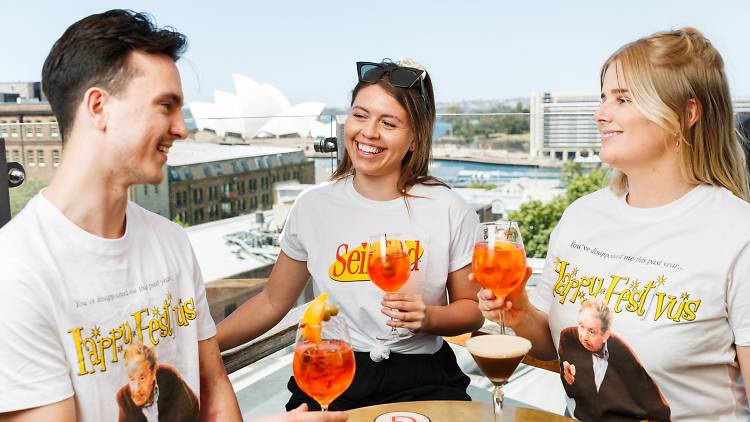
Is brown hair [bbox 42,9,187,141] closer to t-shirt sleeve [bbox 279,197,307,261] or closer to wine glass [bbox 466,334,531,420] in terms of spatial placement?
wine glass [bbox 466,334,531,420]

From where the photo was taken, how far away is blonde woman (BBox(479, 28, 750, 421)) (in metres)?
1.59

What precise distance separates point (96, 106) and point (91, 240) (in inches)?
9.3

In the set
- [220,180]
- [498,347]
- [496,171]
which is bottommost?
[496,171]

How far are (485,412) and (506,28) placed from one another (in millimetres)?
60884

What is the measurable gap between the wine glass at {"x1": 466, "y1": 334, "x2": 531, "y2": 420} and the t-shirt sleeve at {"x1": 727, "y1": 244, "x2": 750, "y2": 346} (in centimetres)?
51

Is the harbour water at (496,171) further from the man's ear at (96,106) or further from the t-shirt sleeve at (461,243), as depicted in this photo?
the man's ear at (96,106)

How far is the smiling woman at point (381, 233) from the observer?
79.4 inches

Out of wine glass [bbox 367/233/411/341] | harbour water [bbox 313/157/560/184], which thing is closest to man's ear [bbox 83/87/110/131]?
wine glass [bbox 367/233/411/341]

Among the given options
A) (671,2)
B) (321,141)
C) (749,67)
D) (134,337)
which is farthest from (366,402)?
(671,2)

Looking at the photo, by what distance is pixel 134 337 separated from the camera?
1388 millimetres

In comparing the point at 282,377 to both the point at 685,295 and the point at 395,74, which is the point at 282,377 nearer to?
the point at 395,74

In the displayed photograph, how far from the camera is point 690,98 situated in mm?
1659

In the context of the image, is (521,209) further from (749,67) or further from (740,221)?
(749,67)

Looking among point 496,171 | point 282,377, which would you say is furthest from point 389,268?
point 496,171
